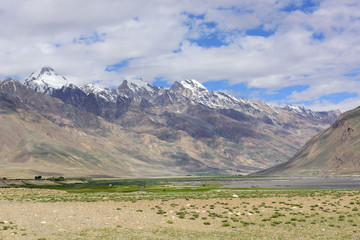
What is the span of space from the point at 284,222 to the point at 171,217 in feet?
39.0

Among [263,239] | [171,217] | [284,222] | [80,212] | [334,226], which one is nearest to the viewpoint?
[263,239]

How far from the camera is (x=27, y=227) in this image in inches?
1350

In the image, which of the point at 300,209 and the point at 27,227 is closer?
the point at 27,227

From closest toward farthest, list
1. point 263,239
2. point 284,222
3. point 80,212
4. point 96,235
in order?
point 263,239, point 96,235, point 284,222, point 80,212

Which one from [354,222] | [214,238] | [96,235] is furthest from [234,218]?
[96,235]

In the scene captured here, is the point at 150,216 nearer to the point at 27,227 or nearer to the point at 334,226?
the point at 27,227

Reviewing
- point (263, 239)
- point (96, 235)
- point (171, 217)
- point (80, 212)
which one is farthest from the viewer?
point (80, 212)

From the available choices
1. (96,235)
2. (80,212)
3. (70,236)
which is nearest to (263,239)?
(96,235)

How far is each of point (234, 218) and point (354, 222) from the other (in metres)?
11.2

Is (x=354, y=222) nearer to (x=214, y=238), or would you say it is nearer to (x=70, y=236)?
(x=214, y=238)

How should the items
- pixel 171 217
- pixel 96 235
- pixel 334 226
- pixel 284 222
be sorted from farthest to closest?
pixel 171 217 → pixel 284 222 → pixel 334 226 → pixel 96 235

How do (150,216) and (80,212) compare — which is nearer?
(150,216)

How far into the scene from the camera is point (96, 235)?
31.2 meters

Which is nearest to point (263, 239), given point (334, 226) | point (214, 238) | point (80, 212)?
point (214, 238)
